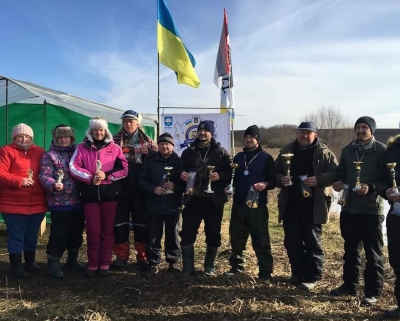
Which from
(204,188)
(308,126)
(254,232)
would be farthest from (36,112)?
(308,126)

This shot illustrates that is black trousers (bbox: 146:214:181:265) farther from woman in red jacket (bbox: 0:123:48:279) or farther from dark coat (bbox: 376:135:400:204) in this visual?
dark coat (bbox: 376:135:400:204)

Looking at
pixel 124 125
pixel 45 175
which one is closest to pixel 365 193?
pixel 124 125

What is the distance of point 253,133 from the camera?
486 cm

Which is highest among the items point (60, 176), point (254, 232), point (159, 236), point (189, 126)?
point (189, 126)

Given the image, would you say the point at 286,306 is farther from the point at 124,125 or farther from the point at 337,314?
the point at 124,125

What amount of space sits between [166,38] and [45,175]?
422 cm

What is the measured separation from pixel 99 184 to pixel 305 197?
254cm

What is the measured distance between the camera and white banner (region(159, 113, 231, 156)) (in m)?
8.12

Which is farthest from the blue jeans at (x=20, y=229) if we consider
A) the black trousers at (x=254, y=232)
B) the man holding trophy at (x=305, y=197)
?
the man holding trophy at (x=305, y=197)

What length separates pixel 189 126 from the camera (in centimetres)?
824

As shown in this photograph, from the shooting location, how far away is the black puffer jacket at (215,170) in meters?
4.87

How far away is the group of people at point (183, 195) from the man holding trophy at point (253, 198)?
13 millimetres

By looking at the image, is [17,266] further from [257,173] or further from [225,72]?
[225,72]

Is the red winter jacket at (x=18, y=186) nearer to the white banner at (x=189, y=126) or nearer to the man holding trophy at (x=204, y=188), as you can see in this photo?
the man holding trophy at (x=204, y=188)
